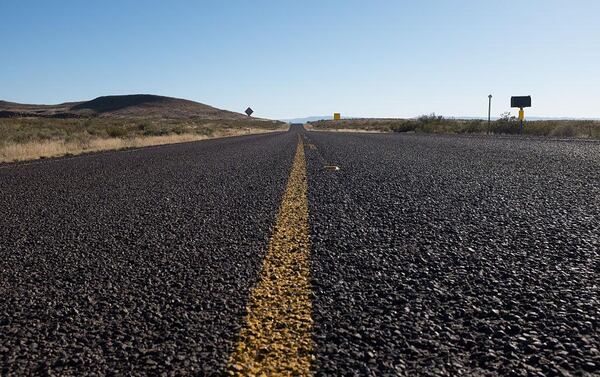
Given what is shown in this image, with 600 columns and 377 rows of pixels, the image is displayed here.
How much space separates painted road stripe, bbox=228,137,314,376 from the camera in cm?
128

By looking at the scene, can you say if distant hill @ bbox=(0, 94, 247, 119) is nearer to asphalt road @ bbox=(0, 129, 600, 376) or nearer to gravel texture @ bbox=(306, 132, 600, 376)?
asphalt road @ bbox=(0, 129, 600, 376)

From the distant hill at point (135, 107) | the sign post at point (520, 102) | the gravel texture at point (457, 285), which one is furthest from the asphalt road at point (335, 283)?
the distant hill at point (135, 107)

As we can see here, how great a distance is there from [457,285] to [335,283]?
0.53 m

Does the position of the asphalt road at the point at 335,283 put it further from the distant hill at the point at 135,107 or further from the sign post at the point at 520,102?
the distant hill at the point at 135,107

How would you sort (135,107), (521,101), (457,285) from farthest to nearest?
1. (135,107)
2. (521,101)
3. (457,285)

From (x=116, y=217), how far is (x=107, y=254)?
119cm

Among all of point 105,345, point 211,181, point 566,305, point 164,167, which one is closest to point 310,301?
point 105,345

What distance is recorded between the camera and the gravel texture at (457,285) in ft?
4.29

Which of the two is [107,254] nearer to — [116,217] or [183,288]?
[183,288]

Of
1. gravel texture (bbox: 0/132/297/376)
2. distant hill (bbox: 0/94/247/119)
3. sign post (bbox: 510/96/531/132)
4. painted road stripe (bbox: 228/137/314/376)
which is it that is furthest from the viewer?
distant hill (bbox: 0/94/247/119)

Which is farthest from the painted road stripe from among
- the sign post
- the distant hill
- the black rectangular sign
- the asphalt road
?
the distant hill

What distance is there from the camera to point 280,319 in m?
1.58

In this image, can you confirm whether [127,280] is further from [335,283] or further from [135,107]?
[135,107]

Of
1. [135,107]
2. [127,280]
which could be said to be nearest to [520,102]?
[127,280]
